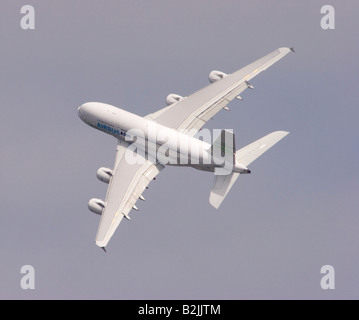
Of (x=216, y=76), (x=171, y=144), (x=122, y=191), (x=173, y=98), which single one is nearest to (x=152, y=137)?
(x=171, y=144)

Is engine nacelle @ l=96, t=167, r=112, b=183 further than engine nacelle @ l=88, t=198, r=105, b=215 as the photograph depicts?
Yes

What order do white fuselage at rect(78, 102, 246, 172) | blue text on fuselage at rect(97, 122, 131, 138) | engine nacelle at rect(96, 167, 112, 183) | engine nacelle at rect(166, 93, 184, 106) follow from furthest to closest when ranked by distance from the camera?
engine nacelle at rect(166, 93, 184, 106), blue text on fuselage at rect(97, 122, 131, 138), engine nacelle at rect(96, 167, 112, 183), white fuselage at rect(78, 102, 246, 172)

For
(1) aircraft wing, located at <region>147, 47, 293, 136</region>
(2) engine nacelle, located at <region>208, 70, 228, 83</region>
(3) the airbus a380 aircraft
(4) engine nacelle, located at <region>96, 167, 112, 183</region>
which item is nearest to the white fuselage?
(3) the airbus a380 aircraft

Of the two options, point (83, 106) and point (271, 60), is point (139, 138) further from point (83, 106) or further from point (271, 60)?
point (271, 60)

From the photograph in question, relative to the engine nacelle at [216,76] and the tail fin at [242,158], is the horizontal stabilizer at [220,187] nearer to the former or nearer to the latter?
the tail fin at [242,158]

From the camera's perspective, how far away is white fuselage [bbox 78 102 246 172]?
15662 cm

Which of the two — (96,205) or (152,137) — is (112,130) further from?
(96,205)

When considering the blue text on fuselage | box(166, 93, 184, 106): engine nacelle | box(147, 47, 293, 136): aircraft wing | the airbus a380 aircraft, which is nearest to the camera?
the airbus a380 aircraft

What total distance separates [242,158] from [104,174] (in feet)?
60.9

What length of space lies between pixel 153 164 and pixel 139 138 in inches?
184

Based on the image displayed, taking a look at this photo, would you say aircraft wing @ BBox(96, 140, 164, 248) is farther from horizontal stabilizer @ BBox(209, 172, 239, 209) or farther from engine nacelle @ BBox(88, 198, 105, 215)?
horizontal stabilizer @ BBox(209, 172, 239, 209)

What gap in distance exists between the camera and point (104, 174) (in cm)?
15738

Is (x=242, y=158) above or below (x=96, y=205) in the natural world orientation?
above

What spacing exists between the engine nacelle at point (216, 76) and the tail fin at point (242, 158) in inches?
761
